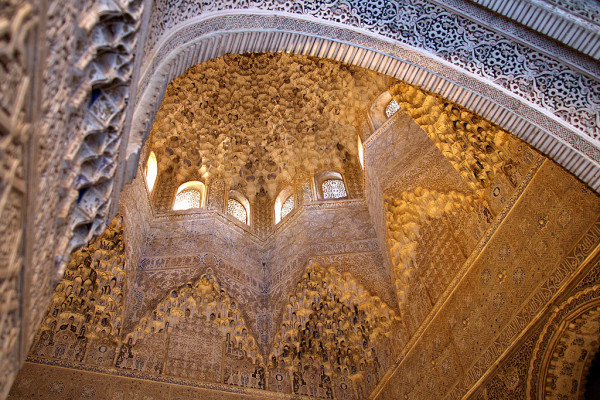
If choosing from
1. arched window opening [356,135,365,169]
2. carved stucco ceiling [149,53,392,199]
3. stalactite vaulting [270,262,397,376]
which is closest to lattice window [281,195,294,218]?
carved stucco ceiling [149,53,392,199]

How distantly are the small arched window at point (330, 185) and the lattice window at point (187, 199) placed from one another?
2.02 metres

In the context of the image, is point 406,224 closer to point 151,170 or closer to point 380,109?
point 380,109

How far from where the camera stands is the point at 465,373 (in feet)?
15.9

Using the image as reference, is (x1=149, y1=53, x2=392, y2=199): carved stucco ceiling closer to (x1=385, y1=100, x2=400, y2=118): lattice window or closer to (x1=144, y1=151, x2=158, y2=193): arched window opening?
(x1=144, y1=151, x2=158, y2=193): arched window opening

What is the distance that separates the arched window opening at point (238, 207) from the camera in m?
8.58

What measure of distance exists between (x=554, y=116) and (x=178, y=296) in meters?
5.08

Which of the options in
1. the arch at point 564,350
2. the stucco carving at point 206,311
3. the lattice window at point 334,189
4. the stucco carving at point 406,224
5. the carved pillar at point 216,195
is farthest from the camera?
the lattice window at point 334,189

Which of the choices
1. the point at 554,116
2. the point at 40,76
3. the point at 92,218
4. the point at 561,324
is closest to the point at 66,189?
the point at 92,218

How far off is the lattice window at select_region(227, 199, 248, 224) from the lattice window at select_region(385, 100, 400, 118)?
2.96 m

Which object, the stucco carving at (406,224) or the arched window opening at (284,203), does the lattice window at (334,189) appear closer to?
the arched window opening at (284,203)

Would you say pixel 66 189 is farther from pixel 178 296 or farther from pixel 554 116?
pixel 178 296

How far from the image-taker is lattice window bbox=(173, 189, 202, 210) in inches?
324

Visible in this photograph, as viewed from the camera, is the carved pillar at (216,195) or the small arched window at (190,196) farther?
the small arched window at (190,196)

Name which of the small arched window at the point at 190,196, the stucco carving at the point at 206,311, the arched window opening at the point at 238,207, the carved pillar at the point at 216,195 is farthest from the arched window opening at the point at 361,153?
the stucco carving at the point at 206,311
